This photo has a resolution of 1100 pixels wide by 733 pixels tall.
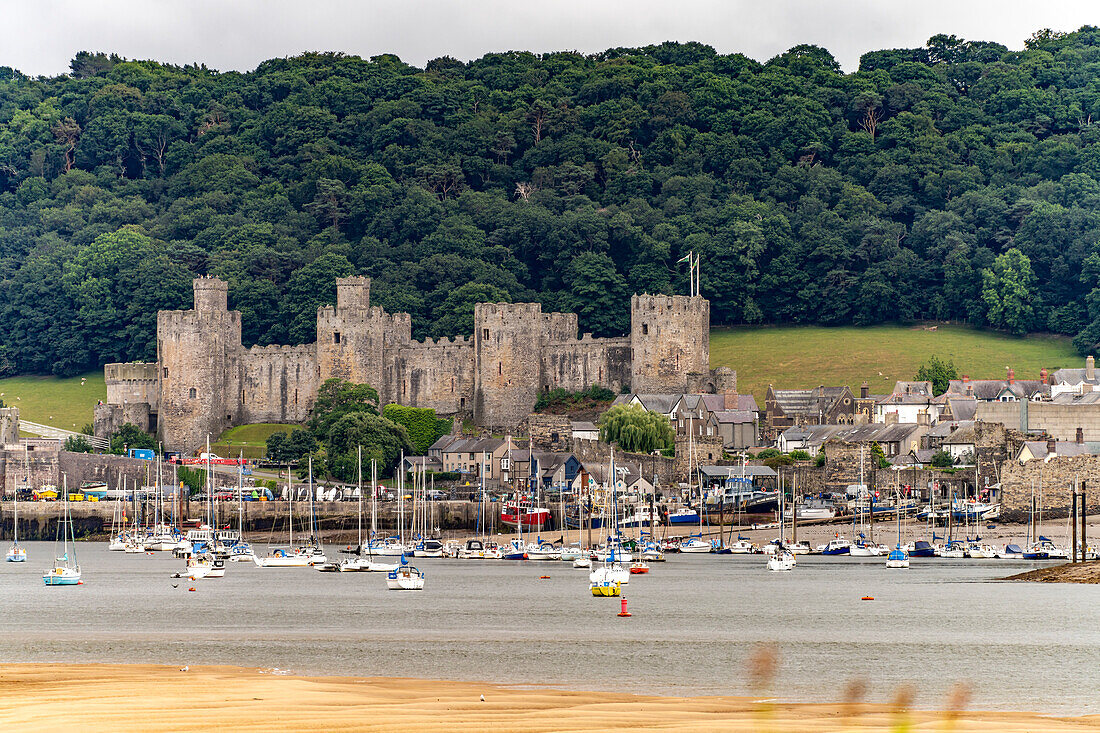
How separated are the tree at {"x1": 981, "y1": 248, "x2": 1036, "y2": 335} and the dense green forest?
0.15m

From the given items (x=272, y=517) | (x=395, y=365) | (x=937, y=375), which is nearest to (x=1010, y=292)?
(x=937, y=375)

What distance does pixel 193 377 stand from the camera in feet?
217

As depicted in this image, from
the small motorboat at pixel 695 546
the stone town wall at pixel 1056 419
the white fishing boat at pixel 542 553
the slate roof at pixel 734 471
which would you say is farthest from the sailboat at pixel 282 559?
the stone town wall at pixel 1056 419

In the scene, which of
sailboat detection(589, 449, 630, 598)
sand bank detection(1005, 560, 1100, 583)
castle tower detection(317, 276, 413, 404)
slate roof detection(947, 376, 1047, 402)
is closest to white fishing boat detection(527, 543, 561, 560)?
sailboat detection(589, 449, 630, 598)

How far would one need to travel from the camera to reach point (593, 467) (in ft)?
185

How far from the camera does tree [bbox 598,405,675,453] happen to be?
57.8m

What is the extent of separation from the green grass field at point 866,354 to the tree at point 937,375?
0.76 metres

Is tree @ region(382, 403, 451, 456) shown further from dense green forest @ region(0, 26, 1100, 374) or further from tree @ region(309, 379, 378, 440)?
dense green forest @ region(0, 26, 1100, 374)

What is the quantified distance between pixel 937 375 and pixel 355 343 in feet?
75.0

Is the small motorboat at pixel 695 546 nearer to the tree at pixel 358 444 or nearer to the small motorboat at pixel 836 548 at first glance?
the small motorboat at pixel 836 548

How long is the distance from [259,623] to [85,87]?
261ft

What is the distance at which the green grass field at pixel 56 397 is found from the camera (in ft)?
244

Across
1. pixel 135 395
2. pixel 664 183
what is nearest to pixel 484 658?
pixel 135 395

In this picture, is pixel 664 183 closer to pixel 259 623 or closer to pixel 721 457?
pixel 721 457
